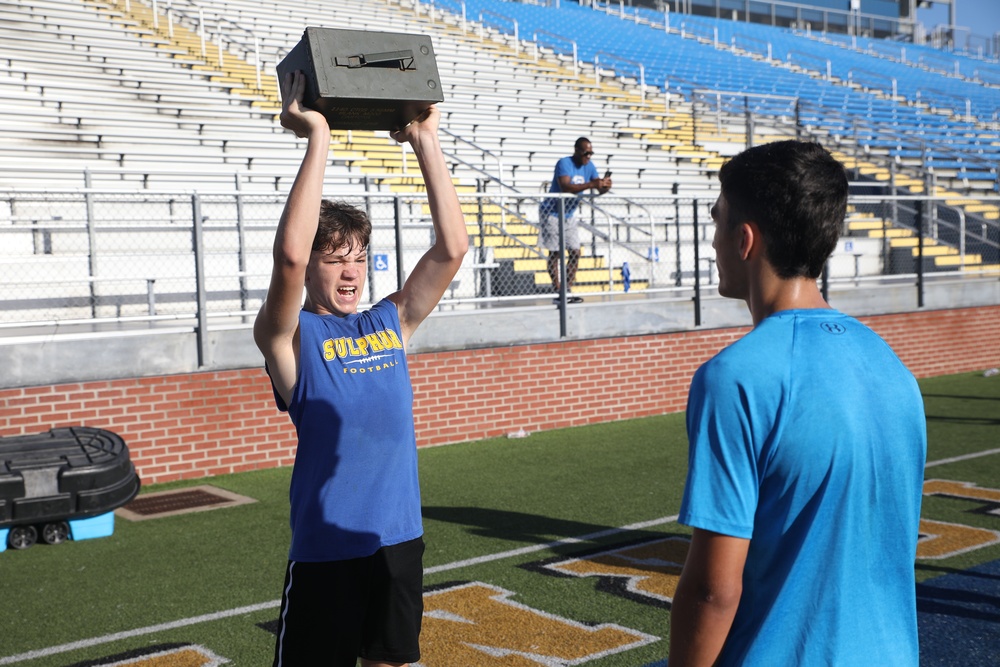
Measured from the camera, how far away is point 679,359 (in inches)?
477

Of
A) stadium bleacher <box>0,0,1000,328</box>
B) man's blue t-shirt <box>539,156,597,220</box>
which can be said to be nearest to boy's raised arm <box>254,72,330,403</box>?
stadium bleacher <box>0,0,1000,328</box>

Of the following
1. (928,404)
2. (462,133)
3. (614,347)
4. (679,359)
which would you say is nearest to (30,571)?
(614,347)

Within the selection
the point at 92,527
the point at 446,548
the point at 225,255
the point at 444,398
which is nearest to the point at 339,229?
the point at 446,548

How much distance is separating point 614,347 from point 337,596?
898 centimetres

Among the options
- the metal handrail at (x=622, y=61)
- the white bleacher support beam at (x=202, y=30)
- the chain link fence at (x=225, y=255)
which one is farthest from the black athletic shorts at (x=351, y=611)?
the metal handrail at (x=622, y=61)

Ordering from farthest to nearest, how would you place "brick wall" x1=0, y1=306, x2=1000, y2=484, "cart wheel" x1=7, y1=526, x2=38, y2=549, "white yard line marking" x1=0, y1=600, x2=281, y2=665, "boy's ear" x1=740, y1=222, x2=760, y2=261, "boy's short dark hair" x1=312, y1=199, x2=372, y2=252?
"brick wall" x1=0, y1=306, x2=1000, y2=484 → "cart wheel" x1=7, y1=526, x2=38, y2=549 → "white yard line marking" x1=0, y1=600, x2=281, y2=665 → "boy's short dark hair" x1=312, y1=199, x2=372, y2=252 → "boy's ear" x1=740, y1=222, x2=760, y2=261

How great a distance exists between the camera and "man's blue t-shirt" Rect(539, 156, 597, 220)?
1130cm

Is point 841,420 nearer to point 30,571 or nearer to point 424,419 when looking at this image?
point 30,571

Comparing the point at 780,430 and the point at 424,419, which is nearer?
the point at 780,430

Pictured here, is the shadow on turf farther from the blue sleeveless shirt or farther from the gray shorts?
the gray shorts

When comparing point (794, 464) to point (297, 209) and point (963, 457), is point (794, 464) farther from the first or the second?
point (963, 457)

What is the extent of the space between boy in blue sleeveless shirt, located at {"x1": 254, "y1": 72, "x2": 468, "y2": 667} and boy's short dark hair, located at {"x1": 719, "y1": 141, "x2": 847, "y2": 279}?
1.15 meters

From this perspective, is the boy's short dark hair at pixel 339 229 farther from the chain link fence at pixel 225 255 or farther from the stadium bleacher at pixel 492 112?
the stadium bleacher at pixel 492 112

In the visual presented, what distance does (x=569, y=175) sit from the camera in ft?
38.8
